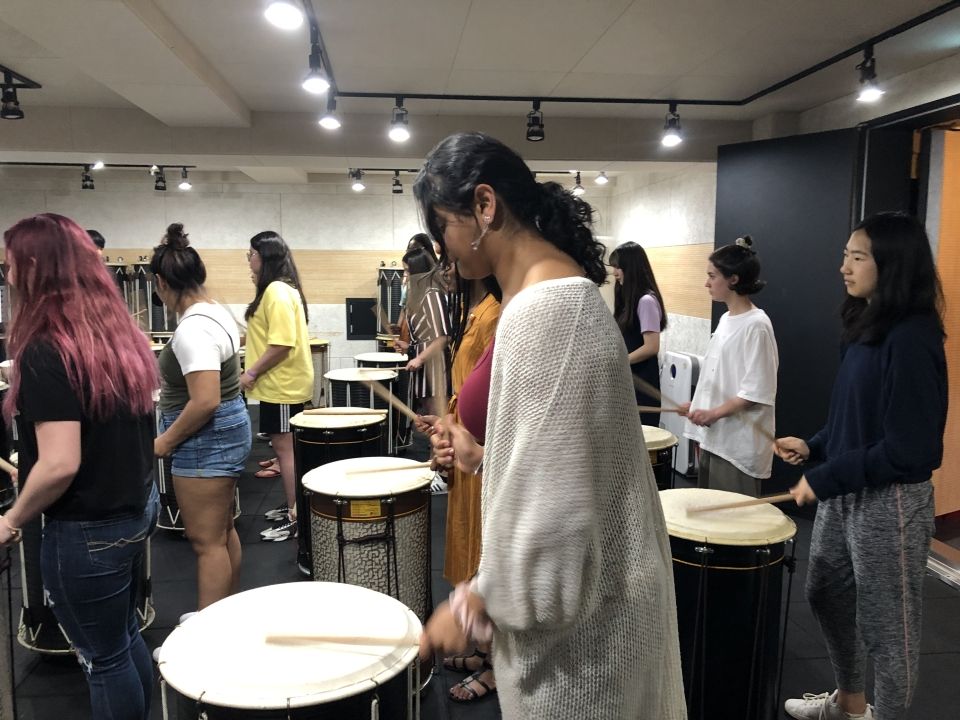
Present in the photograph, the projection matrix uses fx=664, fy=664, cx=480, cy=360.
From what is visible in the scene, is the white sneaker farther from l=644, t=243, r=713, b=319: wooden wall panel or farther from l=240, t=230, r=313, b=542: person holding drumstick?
l=644, t=243, r=713, b=319: wooden wall panel

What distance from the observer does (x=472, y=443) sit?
1702 mm

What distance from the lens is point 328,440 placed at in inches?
126

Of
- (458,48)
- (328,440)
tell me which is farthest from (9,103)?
(328,440)

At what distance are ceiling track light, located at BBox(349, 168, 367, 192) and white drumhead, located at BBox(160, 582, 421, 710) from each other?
19.4ft

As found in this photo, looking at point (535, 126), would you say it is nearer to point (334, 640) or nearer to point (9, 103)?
point (9, 103)

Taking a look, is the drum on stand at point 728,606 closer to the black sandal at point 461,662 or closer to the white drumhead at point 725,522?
the white drumhead at point 725,522

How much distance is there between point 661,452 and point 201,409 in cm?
192

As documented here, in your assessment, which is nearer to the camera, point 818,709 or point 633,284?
point 818,709

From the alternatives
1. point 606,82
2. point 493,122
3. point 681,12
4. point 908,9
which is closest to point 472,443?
point 681,12

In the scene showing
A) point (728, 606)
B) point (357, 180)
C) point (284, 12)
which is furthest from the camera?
point (357, 180)

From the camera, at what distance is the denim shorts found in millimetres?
2408

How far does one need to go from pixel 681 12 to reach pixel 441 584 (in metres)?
2.99

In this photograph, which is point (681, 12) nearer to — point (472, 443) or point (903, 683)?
point (472, 443)

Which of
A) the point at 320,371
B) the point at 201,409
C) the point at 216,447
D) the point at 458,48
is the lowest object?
the point at 320,371
